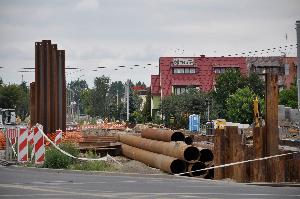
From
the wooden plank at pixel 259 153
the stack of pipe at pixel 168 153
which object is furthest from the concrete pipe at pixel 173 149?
the wooden plank at pixel 259 153

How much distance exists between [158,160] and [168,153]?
2.08 feet

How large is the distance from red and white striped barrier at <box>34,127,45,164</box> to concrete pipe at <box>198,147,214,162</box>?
5402 mm

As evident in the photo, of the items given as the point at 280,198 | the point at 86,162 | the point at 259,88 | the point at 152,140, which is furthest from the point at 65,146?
the point at 259,88

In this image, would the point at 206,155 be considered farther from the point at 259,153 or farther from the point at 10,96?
the point at 10,96

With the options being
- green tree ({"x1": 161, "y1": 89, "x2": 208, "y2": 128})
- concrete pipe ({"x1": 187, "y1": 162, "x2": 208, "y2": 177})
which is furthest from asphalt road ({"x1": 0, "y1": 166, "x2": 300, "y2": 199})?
green tree ({"x1": 161, "y1": 89, "x2": 208, "y2": 128})

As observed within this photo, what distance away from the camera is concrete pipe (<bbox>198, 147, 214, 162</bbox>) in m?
19.8

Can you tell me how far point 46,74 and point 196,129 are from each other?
24.2 m

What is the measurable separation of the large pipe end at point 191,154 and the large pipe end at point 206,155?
38 centimetres

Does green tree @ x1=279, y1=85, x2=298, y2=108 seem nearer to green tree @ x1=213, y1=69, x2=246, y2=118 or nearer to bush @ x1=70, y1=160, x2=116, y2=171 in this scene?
green tree @ x1=213, y1=69, x2=246, y2=118

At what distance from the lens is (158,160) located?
2083 centimetres

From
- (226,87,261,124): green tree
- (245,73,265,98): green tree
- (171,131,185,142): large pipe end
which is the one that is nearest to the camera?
(171,131,185,142): large pipe end

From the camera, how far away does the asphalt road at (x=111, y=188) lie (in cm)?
1182

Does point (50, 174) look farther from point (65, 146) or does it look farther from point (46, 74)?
point (46, 74)

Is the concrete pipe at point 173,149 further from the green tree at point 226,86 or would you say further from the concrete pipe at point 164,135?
the green tree at point 226,86
